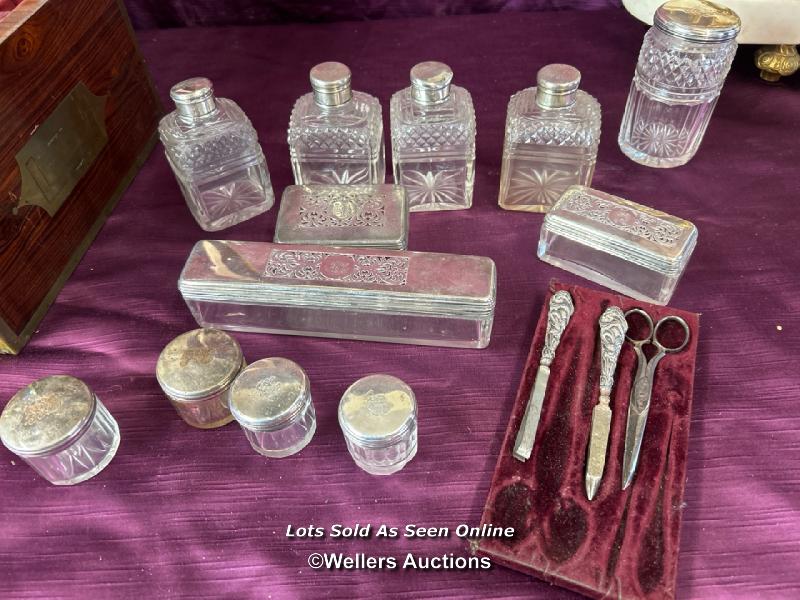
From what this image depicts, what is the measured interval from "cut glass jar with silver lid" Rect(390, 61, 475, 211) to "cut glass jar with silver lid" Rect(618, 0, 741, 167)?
1.11 ft

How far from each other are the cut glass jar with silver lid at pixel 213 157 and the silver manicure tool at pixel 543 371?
57 centimetres

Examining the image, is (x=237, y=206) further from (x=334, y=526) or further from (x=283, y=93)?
(x=334, y=526)

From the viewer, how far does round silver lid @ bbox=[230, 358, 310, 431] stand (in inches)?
32.0

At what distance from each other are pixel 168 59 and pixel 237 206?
68 centimetres

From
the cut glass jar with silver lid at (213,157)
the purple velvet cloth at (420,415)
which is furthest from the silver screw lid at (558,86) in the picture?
the cut glass jar with silver lid at (213,157)

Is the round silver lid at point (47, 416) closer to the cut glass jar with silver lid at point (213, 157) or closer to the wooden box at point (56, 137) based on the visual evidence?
the wooden box at point (56, 137)

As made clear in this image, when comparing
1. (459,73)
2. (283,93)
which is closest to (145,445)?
(283,93)

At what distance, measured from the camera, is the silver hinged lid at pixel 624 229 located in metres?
0.98

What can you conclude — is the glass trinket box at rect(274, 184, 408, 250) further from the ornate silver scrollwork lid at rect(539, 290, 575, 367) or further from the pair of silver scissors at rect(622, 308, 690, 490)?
the pair of silver scissors at rect(622, 308, 690, 490)

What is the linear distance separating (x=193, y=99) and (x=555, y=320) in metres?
0.66

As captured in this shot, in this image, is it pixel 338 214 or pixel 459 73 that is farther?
pixel 459 73

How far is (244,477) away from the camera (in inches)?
34.1

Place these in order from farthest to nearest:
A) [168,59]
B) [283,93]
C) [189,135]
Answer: [168,59] < [283,93] < [189,135]

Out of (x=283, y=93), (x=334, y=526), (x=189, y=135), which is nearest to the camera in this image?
(x=334, y=526)
